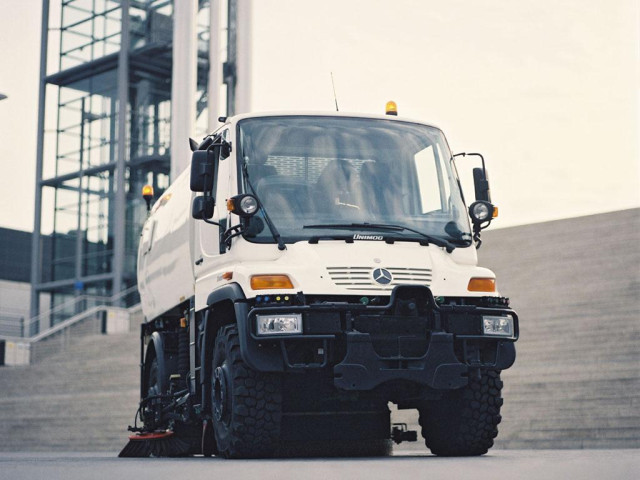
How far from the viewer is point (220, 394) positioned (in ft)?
31.6

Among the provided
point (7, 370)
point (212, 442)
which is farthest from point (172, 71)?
point (212, 442)

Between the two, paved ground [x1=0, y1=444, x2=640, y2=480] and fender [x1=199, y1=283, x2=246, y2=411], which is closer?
paved ground [x1=0, y1=444, x2=640, y2=480]

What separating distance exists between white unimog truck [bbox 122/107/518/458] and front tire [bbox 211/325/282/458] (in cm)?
Answer: 1

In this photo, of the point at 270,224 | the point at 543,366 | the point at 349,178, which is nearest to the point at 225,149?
the point at 270,224

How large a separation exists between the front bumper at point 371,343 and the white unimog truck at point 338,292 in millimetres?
11

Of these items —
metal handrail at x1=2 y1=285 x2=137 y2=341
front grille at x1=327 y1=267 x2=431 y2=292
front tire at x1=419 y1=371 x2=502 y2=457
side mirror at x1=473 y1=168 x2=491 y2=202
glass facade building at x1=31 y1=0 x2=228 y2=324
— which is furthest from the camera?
glass facade building at x1=31 y1=0 x2=228 y2=324

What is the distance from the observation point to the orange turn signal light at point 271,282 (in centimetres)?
905

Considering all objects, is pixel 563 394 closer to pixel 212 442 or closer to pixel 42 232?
pixel 212 442

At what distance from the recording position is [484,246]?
2675 centimetres

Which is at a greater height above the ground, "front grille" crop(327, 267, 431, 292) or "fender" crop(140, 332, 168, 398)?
"front grille" crop(327, 267, 431, 292)

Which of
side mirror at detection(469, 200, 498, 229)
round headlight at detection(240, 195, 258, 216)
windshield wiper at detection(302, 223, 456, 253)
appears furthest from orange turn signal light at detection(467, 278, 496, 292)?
round headlight at detection(240, 195, 258, 216)

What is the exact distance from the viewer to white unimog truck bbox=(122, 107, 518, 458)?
902 centimetres

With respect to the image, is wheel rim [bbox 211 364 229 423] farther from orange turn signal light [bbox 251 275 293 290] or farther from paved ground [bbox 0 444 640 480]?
paved ground [bbox 0 444 640 480]

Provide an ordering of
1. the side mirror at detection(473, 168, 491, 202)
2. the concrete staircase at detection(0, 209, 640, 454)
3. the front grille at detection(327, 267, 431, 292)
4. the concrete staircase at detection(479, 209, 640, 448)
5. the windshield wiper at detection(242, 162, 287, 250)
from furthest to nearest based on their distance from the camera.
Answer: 1. the concrete staircase at detection(0, 209, 640, 454)
2. the concrete staircase at detection(479, 209, 640, 448)
3. the side mirror at detection(473, 168, 491, 202)
4. the windshield wiper at detection(242, 162, 287, 250)
5. the front grille at detection(327, 267, 431, 292)
